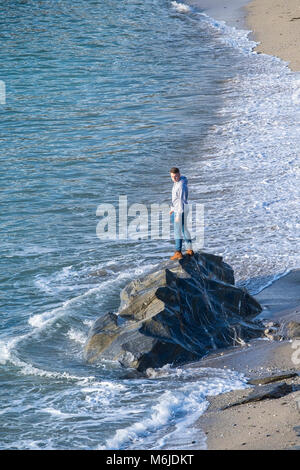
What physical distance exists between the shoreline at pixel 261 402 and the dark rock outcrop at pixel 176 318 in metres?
0.26

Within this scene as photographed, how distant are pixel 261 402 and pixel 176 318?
7.17ft

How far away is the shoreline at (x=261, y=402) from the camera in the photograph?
269 inches

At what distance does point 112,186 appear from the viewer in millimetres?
16766

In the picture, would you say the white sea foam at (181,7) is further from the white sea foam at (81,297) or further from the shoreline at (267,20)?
the white sea foam at (81,297)

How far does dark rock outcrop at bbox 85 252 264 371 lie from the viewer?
364 inches

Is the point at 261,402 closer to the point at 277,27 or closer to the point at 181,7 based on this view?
the point at 277,27

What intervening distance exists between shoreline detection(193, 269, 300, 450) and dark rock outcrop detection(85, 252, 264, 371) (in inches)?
10.3

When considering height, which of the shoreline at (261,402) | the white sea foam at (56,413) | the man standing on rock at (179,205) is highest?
the man standing on rock at (179,205)

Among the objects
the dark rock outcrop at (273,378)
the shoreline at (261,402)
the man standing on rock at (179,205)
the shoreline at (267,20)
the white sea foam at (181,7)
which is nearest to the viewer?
the shoreline at (261,402)

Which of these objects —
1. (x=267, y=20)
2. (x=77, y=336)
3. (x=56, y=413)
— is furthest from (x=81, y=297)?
→ (x=267, y=20)

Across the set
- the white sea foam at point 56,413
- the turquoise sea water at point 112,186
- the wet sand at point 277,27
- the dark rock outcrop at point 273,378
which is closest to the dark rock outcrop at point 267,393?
the dark rock outcrop at point 273,378

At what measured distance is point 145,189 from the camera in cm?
1642

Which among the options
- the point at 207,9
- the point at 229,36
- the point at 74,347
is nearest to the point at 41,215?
the point at 74,347

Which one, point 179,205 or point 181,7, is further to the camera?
point 181,7
